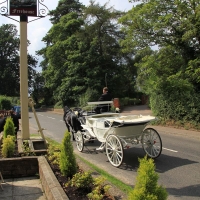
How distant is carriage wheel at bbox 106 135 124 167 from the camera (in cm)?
717

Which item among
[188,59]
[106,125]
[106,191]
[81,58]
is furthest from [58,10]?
[106,191]

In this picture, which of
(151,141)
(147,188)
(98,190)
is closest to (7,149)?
(98,190)

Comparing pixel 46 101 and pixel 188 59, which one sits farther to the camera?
pixel 46 101

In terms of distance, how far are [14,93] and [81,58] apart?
109 ft

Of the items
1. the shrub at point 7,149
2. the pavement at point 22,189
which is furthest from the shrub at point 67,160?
the shrub at point 7,149

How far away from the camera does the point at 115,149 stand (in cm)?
730

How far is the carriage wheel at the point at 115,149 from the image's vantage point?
7.17 metres

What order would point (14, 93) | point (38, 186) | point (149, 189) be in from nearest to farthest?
1. point (149, 189)
2. point (38, 186)
3. point (14, 93)

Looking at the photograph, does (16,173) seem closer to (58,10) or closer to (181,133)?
(181,133)

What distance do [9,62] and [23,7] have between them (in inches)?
2300

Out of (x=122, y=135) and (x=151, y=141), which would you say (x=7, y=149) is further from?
(x=151, y=141)

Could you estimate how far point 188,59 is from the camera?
15.5m

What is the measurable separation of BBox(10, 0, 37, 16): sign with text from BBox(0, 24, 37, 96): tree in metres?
54.2

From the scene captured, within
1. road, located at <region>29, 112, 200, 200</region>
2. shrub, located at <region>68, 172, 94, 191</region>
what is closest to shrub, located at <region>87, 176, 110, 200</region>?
shrub, located at <region>68, 172, 94, 191</region>
